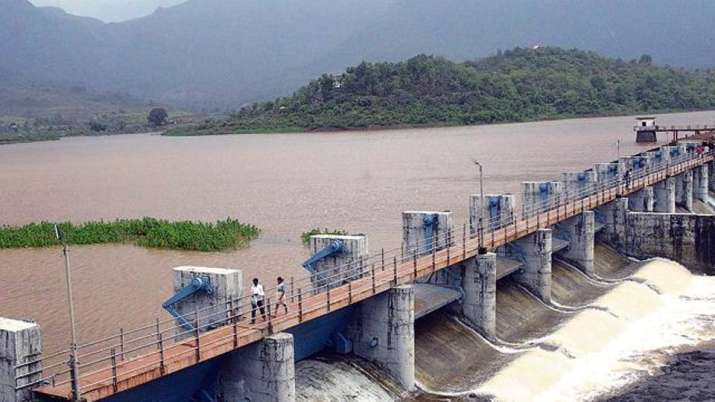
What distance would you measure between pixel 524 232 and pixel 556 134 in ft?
283

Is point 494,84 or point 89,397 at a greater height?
point 494,84

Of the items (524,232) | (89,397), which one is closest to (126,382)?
(89,397)

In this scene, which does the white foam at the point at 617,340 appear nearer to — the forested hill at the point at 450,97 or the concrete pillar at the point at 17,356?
the concrete pillar at the point at 17,356

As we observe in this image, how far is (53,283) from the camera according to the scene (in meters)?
35.5

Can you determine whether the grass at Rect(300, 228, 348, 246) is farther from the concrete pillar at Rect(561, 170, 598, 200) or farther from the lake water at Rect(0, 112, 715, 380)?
the concrete pillar at Rect(561, 170, 598, 200)

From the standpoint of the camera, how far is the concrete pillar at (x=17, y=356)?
1421cm

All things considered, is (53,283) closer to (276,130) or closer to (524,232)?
(524,232)

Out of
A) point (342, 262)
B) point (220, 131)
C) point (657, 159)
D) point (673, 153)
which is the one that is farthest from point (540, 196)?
point (220, 131)

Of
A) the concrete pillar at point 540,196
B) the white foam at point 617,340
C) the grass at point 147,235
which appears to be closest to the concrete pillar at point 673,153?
the white foam at point 617,340

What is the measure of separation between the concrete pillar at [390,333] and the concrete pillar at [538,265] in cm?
1097

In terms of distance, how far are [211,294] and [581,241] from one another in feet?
74.9

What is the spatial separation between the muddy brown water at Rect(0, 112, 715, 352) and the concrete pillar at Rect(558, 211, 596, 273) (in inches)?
356

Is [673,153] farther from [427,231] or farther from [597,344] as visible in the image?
[427,231]

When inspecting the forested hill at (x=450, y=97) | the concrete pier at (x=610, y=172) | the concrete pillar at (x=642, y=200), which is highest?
the forested hill at (x=450, y=97)
